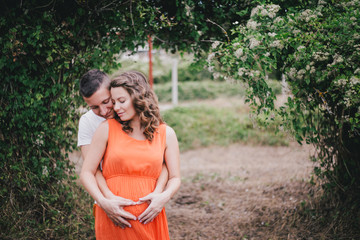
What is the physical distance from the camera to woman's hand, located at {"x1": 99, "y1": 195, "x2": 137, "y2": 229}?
81.3 inches

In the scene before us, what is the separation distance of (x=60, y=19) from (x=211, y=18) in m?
1.87

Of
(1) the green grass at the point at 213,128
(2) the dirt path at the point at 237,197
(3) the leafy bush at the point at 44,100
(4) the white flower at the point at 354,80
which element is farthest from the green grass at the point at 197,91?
(4) the white flower at the point at 354,80

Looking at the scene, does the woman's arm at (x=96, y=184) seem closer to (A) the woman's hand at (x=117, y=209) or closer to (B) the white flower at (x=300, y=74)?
(A) the woman's hand at (x=117, y=209)

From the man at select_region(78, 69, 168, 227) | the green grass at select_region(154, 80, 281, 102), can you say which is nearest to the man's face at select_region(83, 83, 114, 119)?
the man at select_region(78, 69, 168, 227)

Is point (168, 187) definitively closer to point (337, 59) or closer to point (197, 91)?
point (337, 59)

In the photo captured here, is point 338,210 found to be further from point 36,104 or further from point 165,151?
point 36,104

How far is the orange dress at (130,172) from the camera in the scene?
2.12 m

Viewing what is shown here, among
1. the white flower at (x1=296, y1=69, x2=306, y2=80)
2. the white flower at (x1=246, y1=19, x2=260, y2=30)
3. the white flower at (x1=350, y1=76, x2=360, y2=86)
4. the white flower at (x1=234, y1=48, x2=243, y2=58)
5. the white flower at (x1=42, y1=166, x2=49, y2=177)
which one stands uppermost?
the white flower at (x1=246, y1=19, x2=260, y2=30)

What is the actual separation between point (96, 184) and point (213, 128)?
8.63 metres

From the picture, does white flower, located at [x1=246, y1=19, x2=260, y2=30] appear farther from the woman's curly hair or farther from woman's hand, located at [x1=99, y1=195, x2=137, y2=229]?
woman's hand, located at [x1=99, y1=195, x2=137, y2=229]

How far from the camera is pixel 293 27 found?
308 cm

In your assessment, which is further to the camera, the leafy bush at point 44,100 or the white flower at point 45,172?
the white flower at point 45,172

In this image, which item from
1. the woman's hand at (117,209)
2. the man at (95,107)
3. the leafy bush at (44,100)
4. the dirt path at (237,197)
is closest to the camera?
the woman's hand at (117,209)

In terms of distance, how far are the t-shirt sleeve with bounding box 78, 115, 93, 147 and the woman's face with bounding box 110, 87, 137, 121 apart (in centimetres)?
45
